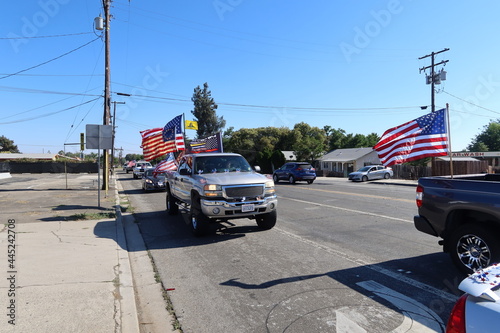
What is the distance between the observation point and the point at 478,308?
1.88 m

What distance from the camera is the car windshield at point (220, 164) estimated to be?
8834 millimetres

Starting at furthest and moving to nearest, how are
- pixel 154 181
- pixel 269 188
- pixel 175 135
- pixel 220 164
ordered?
1. pixel 154 181
2. pixel 175 135
3. pixel 220 164
4. pixel 269 188

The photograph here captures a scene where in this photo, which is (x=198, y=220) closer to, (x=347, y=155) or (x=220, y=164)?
(x=220, y=164)

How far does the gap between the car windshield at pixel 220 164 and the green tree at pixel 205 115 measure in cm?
5972

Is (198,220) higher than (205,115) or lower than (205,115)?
lower

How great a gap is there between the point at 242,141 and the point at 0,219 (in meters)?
61.3

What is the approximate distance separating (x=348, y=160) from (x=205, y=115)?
31.1 metres

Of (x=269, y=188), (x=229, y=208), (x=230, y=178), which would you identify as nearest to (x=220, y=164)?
(x=230, y=178)

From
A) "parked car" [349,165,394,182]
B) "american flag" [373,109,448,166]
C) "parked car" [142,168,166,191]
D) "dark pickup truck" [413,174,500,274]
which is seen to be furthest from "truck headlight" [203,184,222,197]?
"parked car" [349,165,394,182]

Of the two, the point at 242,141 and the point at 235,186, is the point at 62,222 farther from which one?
the point at 242,141

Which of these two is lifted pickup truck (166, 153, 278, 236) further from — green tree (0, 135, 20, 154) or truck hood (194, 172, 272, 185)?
green tree (0, 135, 20, 154)

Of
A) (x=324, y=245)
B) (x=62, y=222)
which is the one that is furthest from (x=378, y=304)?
(x=62, y=222)

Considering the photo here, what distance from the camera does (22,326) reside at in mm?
3436

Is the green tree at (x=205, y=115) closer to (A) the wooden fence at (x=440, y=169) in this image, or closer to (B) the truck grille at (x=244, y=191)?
(A) the wooden fence at (x=440, y=169)
